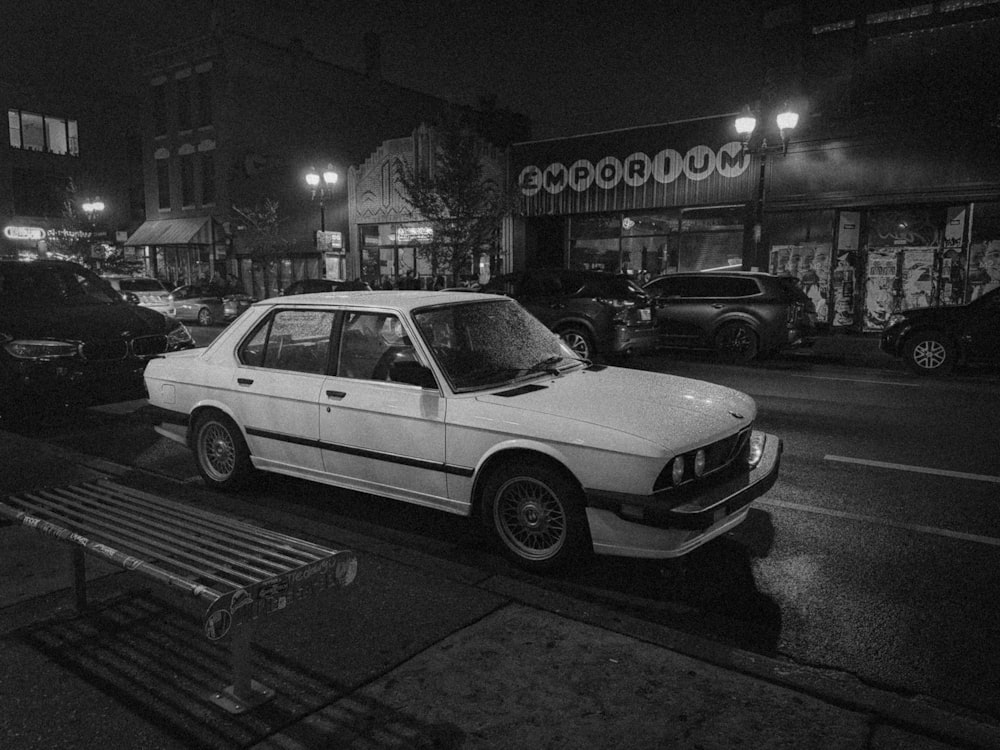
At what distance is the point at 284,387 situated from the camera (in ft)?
17.4

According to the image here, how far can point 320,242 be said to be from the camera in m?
25.5

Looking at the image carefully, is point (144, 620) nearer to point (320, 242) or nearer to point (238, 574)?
point (238, 574)

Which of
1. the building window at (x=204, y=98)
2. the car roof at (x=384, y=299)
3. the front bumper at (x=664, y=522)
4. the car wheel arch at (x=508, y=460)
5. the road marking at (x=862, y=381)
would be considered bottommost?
the road marking at (x=862, y=381)

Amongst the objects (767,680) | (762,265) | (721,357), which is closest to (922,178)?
(762,265)

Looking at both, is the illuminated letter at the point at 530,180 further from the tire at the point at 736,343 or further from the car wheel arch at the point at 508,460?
the car wheel arch at the point at 508,460

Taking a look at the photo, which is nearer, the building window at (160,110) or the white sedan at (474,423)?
the white sedan at (474,423)

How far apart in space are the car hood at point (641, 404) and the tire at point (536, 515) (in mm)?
374

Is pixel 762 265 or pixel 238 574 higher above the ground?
pixel 762 265

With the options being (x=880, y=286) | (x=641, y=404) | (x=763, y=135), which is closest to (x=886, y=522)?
(x=641, y=404)

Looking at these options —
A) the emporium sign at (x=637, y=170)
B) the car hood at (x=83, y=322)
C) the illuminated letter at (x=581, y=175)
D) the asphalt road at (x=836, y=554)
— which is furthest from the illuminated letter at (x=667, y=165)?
the car hood at (x=83, y=322)

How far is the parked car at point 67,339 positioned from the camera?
26.0ft

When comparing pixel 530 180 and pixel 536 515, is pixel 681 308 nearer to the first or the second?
pixel 530 180

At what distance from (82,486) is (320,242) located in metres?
22.2

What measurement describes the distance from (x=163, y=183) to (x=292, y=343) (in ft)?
121
